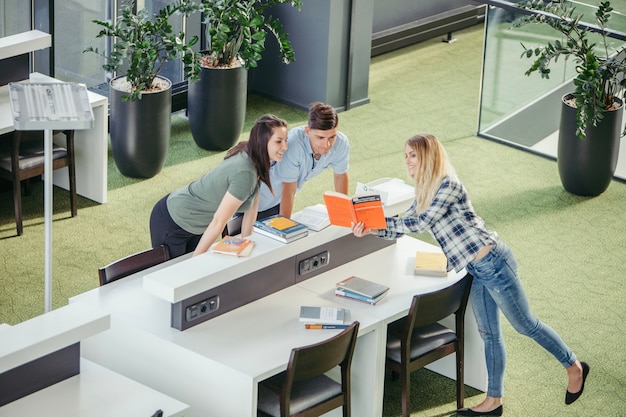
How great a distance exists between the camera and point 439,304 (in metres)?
5.86

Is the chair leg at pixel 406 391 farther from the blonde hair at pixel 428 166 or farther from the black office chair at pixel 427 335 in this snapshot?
the blonde hair at pixel 428 166

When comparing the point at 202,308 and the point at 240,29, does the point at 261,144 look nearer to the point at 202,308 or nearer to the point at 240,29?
the point at 202,308

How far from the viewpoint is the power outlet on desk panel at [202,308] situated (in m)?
5.56

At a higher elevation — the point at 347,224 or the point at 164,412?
the point at 347,224

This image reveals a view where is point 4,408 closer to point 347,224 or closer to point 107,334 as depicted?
point 107,334

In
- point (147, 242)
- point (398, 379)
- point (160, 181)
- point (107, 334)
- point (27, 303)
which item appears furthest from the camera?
point (160, 181)

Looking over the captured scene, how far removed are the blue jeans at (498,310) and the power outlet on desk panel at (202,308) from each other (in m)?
1.34

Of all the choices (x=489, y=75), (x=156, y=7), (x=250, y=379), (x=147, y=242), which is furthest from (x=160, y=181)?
(x=250, y=379)

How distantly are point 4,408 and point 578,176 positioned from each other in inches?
219

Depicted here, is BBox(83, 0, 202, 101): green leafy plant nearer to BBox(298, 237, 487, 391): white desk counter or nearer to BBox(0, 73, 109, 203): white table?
BBox(0, 73, 109, 203): white table

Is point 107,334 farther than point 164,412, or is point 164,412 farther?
point 107,334

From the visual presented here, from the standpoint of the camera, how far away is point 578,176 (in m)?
9.07

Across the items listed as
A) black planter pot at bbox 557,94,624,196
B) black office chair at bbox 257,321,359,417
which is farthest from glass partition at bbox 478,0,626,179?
black office chair at bbox 257,321,359,417

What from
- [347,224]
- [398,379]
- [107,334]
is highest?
[347,224]
